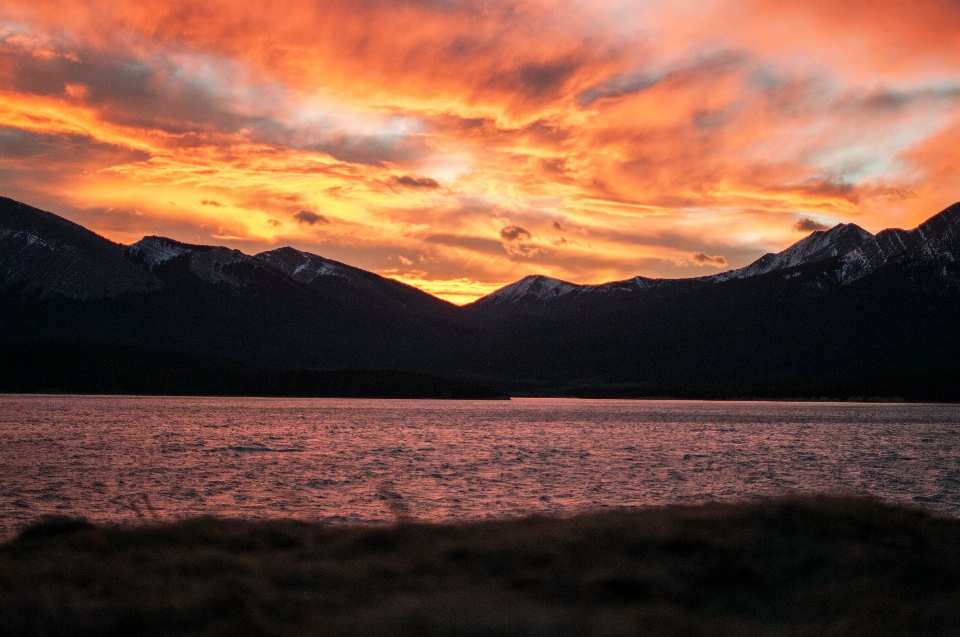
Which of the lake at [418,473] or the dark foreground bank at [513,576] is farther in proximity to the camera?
the lake at [418,473]

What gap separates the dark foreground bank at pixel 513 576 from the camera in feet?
45.0

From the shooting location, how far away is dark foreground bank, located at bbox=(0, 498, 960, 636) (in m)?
13.7

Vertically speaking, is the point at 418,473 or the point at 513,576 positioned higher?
the point at 513,576

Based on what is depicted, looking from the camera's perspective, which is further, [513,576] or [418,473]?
[418,473]

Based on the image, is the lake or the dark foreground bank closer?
the dark foreground bank

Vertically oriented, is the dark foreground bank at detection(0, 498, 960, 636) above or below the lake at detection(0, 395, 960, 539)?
above

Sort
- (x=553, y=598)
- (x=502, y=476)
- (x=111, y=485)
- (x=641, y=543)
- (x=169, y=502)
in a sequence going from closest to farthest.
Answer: (x=553, y=598)
(x=641, y=543)
(x=169, y=502)
(x=111, y=485)
(x=502, y=476)

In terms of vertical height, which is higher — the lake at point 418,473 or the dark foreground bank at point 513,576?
the dark foreground bank at point 513,576

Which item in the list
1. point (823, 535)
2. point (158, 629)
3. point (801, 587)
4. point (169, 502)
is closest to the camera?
point (158, 629)

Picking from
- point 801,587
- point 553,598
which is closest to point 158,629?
point 553,598

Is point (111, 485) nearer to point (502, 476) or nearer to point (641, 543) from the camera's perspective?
point (502, 476)

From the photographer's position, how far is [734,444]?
288ft

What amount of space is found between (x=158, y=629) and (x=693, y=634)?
27.7 feet

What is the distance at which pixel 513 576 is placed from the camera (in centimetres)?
1736
